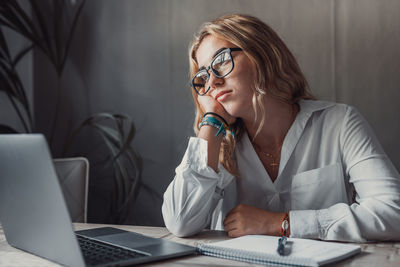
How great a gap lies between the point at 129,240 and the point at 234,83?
2.53ft

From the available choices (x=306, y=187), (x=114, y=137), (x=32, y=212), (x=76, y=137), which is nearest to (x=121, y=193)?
(x=114, y=137)

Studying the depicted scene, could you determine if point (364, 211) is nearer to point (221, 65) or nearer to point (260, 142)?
point (260, 142)

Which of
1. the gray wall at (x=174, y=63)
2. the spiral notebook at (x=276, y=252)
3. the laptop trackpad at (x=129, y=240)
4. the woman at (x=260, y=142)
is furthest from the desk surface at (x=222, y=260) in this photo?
the gray wall at (x=174, y=63)

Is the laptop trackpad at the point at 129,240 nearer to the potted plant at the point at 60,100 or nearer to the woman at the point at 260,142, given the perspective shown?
the woman at the point at 260,142

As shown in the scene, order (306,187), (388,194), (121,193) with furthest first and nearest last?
(121,193) → (306,187) → (388,194)

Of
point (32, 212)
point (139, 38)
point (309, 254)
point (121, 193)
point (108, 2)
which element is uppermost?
point (108, 2)

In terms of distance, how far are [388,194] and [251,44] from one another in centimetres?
75

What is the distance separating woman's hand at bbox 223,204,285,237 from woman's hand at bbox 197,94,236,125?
0.49m

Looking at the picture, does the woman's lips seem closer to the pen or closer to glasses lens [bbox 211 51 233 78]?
glasses lens [bbox 211 51 233 78]

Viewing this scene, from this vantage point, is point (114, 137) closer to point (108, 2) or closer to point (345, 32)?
point (108, 2)

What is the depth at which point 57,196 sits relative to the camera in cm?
82

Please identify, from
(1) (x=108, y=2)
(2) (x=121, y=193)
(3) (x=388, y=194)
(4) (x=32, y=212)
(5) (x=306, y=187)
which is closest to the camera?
(4) (x=32, y=212)

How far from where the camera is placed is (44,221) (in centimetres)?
91

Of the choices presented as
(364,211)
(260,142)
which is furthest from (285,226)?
(260,142)
